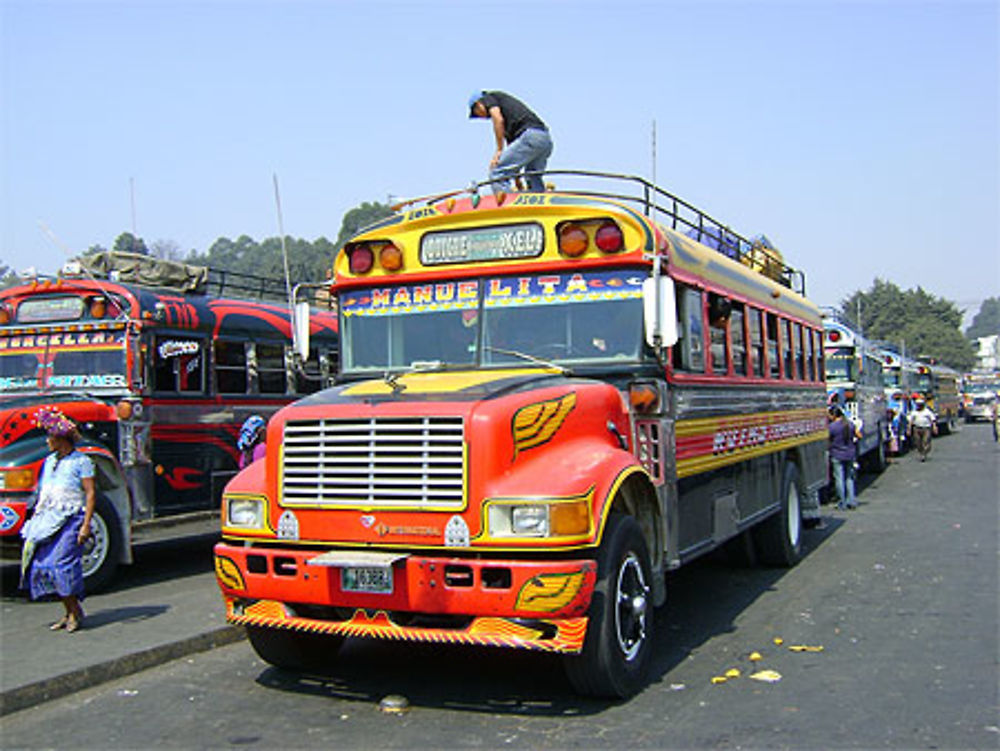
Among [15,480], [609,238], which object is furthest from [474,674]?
[15,480]

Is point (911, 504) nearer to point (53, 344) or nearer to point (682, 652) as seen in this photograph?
point (682, 652)

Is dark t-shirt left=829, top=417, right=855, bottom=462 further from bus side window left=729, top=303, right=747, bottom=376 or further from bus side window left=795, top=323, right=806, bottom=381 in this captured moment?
bus side window left=729, top=303, right=747, bottom=376

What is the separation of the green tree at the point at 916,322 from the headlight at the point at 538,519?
314ft

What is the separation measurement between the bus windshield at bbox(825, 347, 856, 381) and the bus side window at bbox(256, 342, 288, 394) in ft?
38.8

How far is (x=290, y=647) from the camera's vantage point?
621 centimetres

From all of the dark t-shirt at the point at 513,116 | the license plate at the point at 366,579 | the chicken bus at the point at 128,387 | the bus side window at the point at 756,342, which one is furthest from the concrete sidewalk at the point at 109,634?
the bus side window at the point at 756,342

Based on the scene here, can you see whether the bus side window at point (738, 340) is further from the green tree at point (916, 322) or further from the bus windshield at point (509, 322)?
the green tree at point (916, 322)

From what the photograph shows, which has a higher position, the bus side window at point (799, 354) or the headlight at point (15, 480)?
the bus side window at point (799, 354)

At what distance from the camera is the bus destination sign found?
6648 mm

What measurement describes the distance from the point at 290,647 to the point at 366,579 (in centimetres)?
124

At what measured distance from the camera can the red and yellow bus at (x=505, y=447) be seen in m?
5.17

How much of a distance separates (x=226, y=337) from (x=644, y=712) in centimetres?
757

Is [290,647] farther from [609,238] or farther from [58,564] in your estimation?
[609,238]

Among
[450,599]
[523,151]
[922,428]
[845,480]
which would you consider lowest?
[845,480]
